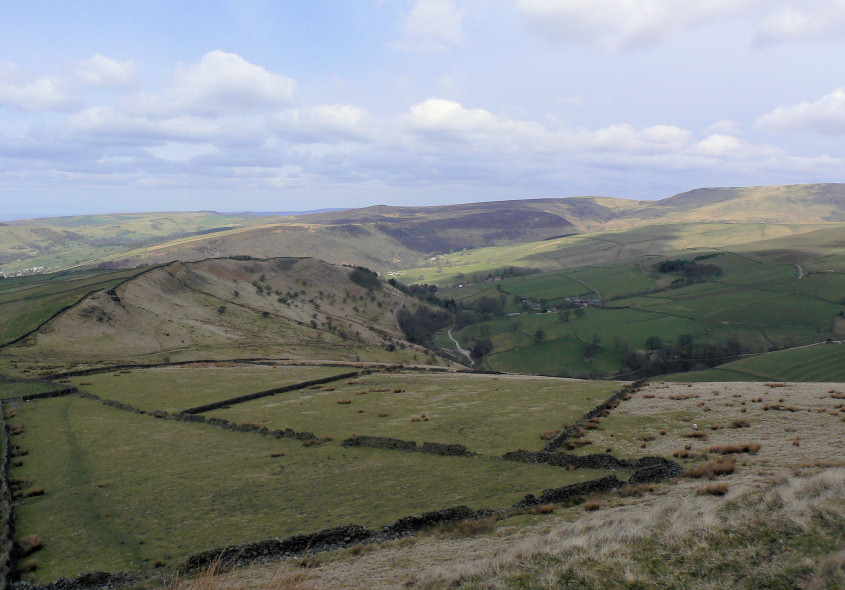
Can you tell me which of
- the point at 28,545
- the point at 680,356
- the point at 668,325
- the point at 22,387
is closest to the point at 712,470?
the point at 28,545

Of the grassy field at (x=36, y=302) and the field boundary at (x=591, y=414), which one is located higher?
the grassy field at (x=36, y=302)

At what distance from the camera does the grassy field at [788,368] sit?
88.8 metres

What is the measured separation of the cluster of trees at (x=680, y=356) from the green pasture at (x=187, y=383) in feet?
269

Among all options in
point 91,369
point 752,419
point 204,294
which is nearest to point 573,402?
point 752,419

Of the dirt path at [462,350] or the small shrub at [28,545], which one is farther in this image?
the dirt path at [462,350]

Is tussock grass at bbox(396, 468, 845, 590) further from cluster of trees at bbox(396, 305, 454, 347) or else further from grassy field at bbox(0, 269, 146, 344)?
cluster of trees at bbox(396, 305, 454, 347)

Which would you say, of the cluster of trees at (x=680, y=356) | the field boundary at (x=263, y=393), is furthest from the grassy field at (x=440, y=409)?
the cluster of trees at (x=680, y=356)

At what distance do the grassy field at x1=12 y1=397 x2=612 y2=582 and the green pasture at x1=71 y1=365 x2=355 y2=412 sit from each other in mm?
14051

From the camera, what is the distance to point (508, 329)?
170 m

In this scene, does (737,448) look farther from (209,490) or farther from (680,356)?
(680,356)

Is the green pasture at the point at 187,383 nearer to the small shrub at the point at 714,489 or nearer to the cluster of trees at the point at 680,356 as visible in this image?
the small shrub at the point at 714,489

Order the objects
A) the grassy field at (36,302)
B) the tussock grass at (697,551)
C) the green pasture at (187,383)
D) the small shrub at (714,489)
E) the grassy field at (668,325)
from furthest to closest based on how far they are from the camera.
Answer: the grassy field at (668,325), the grassy field at (36,302), the green pasture at (187,383), the small shrub at (714,489), the tussock grass at (697,551)

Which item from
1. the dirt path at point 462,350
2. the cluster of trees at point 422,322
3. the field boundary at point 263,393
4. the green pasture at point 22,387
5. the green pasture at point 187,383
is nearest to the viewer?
the field boundary at point 263,393

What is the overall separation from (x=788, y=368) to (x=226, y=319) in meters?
127
